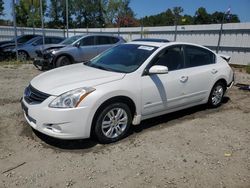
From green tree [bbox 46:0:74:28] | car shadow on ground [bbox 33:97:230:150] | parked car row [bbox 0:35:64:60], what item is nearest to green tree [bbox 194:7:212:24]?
green tree [bbox 46:0:74:28]

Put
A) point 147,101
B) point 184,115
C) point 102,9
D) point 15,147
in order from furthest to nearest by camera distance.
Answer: point 102,9 < point 184,115 < point 147,101 < point 15,147

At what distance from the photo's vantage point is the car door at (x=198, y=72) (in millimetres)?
5570

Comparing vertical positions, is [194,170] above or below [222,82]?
below

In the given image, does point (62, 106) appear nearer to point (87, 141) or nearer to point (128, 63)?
point (87, 141)

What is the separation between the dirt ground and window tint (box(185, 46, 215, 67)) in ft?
3.78

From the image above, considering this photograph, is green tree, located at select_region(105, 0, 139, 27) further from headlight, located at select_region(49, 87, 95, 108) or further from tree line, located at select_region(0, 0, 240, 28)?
headlight, located at select_region(49, 87, 95, 108)

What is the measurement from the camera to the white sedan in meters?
4.02

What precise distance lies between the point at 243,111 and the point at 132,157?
11.8 ft

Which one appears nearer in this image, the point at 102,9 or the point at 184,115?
the point at 184,115

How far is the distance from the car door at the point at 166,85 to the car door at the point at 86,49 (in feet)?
22.8

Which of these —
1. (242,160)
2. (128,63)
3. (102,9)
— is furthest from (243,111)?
(102,9)

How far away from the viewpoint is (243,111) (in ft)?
21.3

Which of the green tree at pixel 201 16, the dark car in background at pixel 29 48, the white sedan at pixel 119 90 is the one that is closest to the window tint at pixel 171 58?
the white sedan at pixel 119 90

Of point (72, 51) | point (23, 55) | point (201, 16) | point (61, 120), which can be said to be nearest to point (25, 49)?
point (23, 55)
